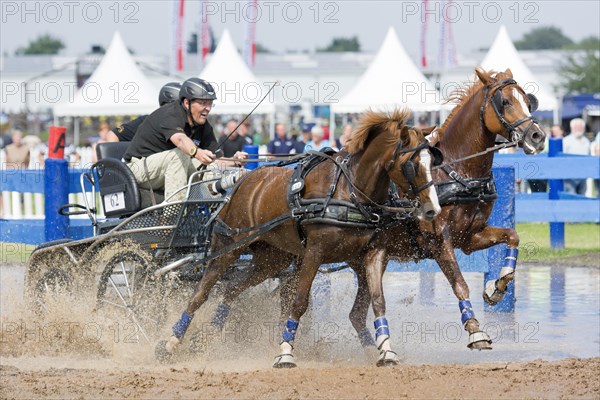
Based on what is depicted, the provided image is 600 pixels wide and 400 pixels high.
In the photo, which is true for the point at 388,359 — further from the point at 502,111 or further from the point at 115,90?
the point at 115,90

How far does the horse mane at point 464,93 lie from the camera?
325 inches

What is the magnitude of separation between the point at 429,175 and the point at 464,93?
→ 1726 millimetres

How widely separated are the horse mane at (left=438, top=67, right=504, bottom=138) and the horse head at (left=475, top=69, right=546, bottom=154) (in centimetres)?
1

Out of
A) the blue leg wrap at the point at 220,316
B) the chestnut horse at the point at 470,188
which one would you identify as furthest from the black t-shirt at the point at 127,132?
the chestnut horse at the point at 470,188

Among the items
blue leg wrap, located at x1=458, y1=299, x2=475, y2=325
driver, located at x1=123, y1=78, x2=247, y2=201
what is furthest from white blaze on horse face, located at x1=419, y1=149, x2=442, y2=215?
driver, located at x1=123, y1=78, x2=247, y2=201

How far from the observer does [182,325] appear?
8.21 meters

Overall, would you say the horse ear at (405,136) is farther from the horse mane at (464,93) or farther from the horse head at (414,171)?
the horse mane at (464,93)

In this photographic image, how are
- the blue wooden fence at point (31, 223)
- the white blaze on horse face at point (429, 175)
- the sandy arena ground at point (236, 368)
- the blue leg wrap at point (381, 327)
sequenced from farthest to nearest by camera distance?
the blue wooden fence at point (31, 223) → the blue leg wrap at point (381, 327) → the white blaze on horse face at point (429, 175) → the sandy arena ground at point (236, 368)

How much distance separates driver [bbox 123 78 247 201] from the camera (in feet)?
28.3

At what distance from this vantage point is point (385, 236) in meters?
7.56

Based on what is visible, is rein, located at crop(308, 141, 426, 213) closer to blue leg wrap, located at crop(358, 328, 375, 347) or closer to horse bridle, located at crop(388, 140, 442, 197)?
horse bridle, located at crop(388, 140, 442, 197)

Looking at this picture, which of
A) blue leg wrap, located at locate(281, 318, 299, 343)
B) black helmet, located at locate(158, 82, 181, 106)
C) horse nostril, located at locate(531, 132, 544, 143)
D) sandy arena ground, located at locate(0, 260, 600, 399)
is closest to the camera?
sandy arena ground, located at locate(0, 260, 600, 399)

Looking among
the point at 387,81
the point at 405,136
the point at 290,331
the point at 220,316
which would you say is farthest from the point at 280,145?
the point at 405,136

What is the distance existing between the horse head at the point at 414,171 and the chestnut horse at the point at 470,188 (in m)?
0.63
